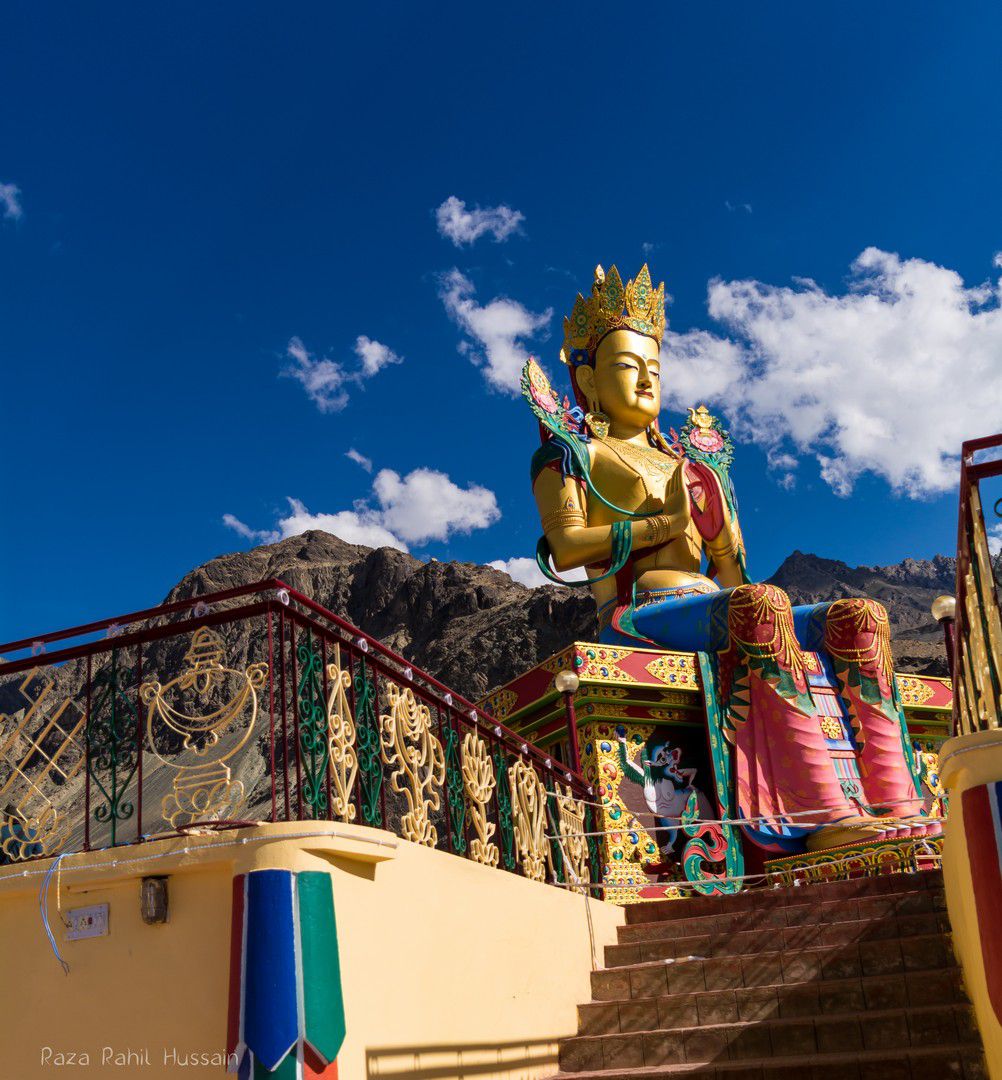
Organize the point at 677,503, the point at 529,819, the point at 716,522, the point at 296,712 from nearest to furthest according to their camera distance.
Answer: the point at 296,712, the point at 529,819, the point at 677,503, the point at 716,522

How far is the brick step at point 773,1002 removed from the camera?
5402 mm

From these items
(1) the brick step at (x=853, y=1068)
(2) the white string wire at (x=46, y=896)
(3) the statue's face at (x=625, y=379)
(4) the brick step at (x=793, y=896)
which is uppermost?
(3) the statue's face at (x=625, y=379)

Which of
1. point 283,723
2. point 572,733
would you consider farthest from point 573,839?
point 283,723

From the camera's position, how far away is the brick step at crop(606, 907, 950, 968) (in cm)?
607

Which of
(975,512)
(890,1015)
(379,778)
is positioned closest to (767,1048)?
(890,1015)

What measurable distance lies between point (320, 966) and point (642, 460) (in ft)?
28.5

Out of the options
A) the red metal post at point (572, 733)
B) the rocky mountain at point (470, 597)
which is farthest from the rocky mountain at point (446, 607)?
the red metal post at point (572, 733)

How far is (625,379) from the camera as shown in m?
12.3

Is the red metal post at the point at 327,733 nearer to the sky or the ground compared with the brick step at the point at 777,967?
nearer to the sky

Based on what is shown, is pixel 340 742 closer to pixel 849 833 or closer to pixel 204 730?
pixel 204 730

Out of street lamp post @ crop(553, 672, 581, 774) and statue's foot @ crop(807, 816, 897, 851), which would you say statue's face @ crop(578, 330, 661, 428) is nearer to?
street lamp post @ crop(553, 672, 581, 774)

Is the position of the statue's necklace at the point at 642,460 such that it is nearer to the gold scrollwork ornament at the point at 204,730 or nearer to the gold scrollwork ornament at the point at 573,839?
the gold scrollwork ornament at the point at 573,839

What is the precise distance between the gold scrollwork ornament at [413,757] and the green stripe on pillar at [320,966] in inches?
35.6

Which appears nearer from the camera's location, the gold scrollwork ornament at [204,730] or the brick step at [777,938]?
A: the gold scrollwork ornament at [204,730]
